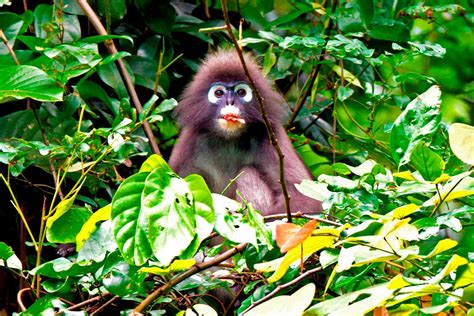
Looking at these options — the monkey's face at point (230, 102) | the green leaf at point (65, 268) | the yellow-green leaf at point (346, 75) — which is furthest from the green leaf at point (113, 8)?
the green leaf at point (65, 268)

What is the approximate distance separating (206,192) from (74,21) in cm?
251

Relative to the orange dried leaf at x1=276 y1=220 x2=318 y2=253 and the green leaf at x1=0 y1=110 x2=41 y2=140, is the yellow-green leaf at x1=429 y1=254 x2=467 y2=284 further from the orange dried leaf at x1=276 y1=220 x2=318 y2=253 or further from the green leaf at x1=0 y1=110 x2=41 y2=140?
the green leaf at x1=0 y1=110 x2=41 y2=140

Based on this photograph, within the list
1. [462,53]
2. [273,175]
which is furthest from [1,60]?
[462,53]

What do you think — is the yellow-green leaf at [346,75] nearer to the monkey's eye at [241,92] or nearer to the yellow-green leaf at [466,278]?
the monkey's eye at [241,92]

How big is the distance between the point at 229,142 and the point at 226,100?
9.6 inches

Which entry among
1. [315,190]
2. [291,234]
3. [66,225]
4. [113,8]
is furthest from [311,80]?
[291,234]

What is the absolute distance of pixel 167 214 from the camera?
7.10 feet

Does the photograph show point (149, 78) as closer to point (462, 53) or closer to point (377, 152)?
point (377, 152)

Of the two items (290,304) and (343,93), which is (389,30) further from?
(290,304)

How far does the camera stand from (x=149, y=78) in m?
4.77

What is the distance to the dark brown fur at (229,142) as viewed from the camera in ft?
14.8

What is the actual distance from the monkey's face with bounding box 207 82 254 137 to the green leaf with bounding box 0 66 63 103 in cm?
132

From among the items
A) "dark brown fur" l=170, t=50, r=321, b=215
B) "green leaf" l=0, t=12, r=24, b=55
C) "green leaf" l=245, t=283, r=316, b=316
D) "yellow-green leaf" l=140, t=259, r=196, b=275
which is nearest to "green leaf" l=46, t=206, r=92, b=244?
"yellow-green leaf" l=140, t=259, r=196, b=275

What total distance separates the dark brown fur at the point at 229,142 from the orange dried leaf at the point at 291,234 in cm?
238
